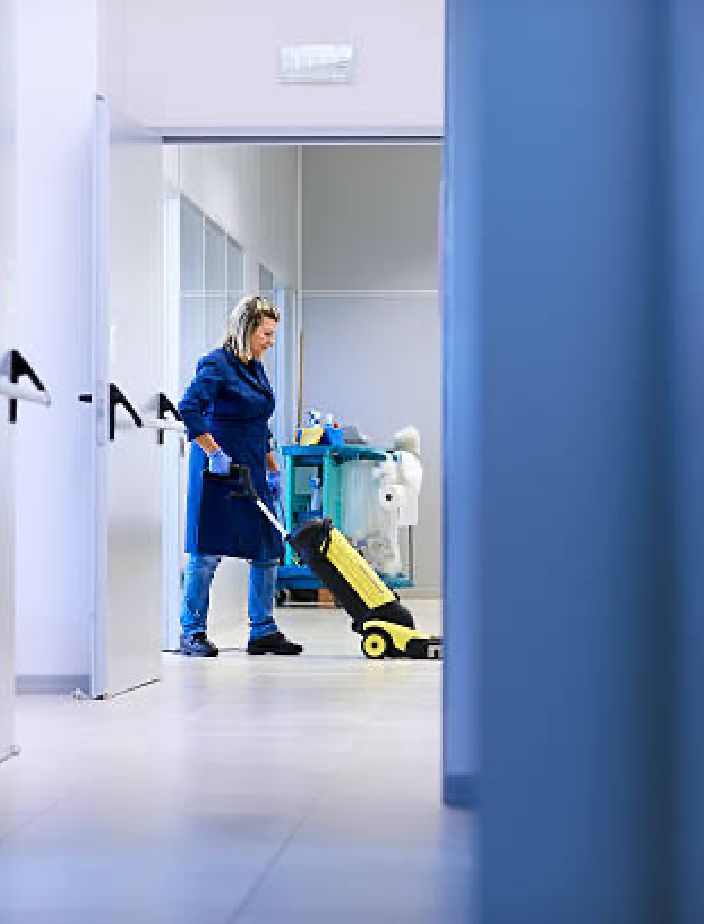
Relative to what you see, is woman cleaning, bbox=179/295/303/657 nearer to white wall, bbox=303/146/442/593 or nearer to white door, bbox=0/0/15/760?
white door, bbox=0/0/15/760

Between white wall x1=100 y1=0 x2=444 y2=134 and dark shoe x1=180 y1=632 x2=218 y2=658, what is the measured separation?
6.78 feet

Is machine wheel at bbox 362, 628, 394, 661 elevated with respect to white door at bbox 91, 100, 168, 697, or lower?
lower

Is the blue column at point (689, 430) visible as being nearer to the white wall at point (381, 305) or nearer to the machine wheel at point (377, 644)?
the machine wheel at point (377, 644)

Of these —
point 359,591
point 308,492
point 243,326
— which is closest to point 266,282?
point 308,492

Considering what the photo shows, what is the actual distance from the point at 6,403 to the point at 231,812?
132 centimetres

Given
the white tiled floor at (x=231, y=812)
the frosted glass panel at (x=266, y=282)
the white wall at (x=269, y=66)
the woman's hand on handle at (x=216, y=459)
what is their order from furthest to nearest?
1. the frosted glass panel at (x=266, y=282)
2. the woman's hand on handle at (x=216, y=459)
3. the white wall at (x=269, y=66)
4. the white tiled floor at (x=231, y=812)

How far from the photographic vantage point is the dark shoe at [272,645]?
7445 mm

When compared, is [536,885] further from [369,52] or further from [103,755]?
[369,52]

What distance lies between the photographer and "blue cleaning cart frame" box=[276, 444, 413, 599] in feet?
32.8

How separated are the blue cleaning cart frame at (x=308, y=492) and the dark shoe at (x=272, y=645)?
2446 mm

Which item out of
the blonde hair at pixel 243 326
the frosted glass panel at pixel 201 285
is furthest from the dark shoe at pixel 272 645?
the frosted glass panel at pixel 201 285

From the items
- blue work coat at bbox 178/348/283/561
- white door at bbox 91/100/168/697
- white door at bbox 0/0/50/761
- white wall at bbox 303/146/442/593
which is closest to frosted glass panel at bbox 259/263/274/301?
white wall at bbox 303/146/442/593

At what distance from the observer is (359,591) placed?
7277mm

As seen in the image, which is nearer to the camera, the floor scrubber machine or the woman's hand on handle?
the woman's hand on handle
